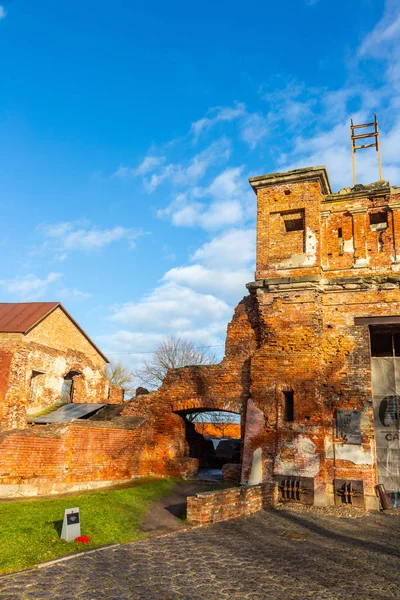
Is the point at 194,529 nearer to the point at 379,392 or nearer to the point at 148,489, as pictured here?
the point at 148,489

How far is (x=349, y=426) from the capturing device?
11.4 m

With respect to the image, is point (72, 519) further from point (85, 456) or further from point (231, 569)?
point (85, 456)

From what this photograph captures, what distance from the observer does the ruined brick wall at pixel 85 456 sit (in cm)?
1038

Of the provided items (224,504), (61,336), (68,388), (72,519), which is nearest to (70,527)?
(72,519)

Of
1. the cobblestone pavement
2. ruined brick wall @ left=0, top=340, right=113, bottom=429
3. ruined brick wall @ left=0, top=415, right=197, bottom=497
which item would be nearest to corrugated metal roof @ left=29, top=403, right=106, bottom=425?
ruined brick wall @ left=0, top=340, right=113, bottom=429

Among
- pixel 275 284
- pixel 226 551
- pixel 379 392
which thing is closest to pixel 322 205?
pixel 275 284

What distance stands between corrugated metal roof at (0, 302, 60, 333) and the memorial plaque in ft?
44.5

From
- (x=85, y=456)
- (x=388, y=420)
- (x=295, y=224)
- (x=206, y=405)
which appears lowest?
(x=85, y=456)

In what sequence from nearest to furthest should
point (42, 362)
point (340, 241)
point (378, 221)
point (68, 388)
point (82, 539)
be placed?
point (82, 539), point (340, 241), point (378, 221), point (42, 362), point (68, 388)

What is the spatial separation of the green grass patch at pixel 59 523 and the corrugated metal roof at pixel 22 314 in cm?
1104

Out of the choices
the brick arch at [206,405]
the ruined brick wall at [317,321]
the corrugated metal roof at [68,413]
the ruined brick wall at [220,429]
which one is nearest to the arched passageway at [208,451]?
the brick arch at [206,405]

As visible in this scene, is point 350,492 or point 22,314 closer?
point 350,492

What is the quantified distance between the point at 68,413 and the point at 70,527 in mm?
11854

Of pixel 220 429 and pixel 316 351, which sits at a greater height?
pixel 316 351
